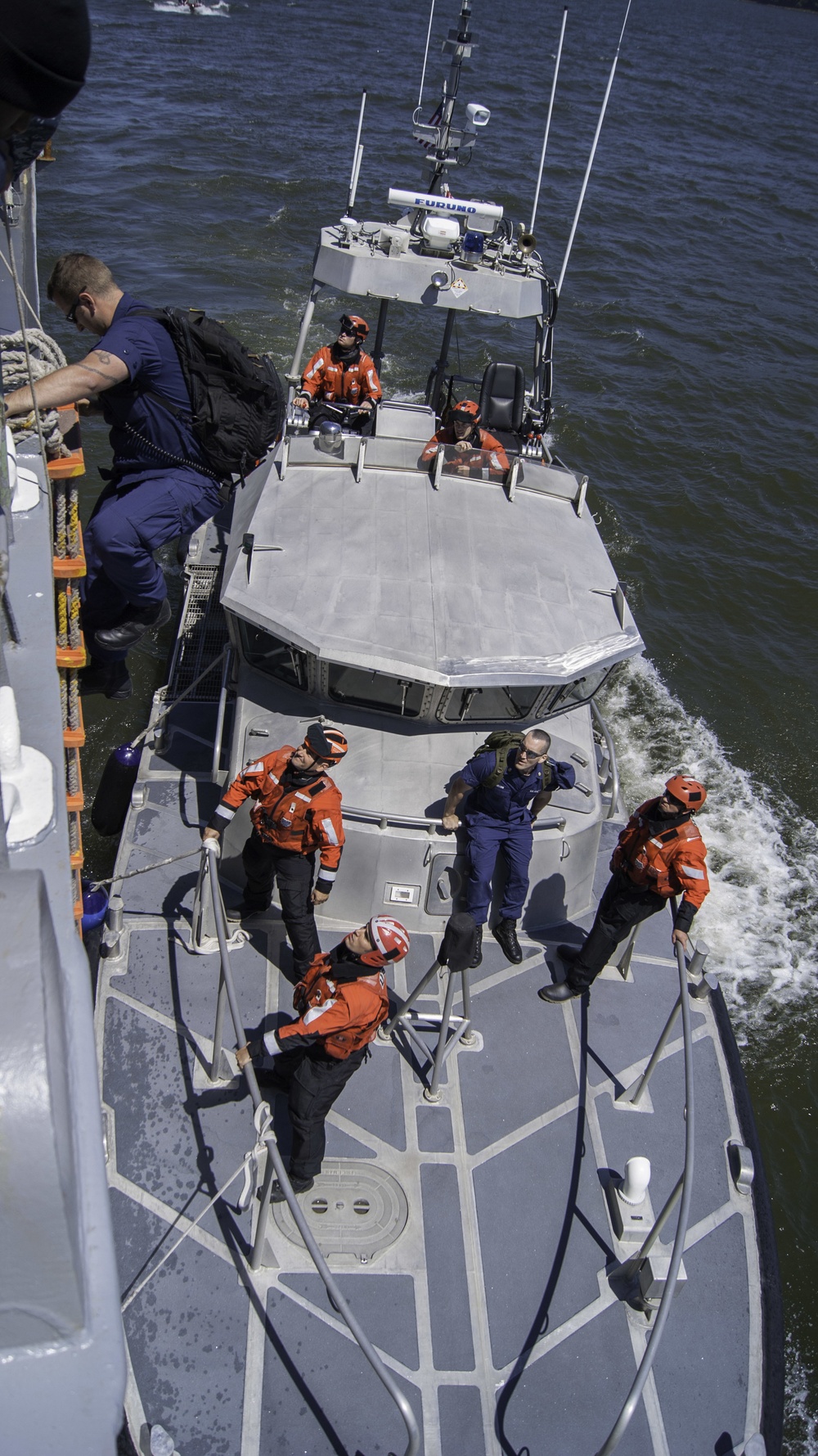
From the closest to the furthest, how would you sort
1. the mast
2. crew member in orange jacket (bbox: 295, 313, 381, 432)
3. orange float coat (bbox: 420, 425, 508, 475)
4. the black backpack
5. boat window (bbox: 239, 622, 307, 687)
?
the black backpack → boat window (bbox: 239, 622, 307, 687) → orange float coat (bbox: 420, 425, 508, 475) → crew member in orange jacket (bbox: 295, 313, 381, 432) → the mast

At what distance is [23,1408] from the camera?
1291 millimetres

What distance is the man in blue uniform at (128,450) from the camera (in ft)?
15.2

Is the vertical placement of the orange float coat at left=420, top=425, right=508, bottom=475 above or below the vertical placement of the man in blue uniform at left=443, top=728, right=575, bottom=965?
above

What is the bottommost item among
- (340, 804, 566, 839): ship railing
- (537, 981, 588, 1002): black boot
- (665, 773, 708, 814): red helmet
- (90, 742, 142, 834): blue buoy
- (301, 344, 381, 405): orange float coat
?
(90, 742, 142, 834): blue buoy

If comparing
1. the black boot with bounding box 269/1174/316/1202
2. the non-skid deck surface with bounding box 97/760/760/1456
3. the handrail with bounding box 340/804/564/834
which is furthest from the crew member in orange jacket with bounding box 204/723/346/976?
the black boot with bounding box 269/1174/316/1202

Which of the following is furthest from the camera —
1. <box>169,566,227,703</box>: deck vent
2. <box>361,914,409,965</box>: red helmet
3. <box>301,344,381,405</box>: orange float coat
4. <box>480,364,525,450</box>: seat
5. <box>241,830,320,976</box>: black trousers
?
<box>480,364,525,450</box>: seat

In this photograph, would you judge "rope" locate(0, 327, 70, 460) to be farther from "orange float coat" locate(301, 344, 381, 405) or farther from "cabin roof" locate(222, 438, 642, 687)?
"orange float coat" locate(301, 344, 381, 405)

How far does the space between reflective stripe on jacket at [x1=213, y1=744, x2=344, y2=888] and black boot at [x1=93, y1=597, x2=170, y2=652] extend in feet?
4.21

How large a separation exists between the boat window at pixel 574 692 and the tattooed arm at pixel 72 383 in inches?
119

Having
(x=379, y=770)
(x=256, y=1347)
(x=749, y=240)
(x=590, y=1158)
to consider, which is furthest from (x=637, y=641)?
(x=749, y=240)

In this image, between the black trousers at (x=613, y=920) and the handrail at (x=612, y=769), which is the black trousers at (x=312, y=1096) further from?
the handrail at (x=612, y=769)

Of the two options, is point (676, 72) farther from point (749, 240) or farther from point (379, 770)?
point (379, 770)

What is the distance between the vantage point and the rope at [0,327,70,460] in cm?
403

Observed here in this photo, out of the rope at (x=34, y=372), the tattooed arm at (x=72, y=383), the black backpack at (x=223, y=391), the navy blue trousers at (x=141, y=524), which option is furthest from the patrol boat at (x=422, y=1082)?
the rope at (x=34, y=372)
